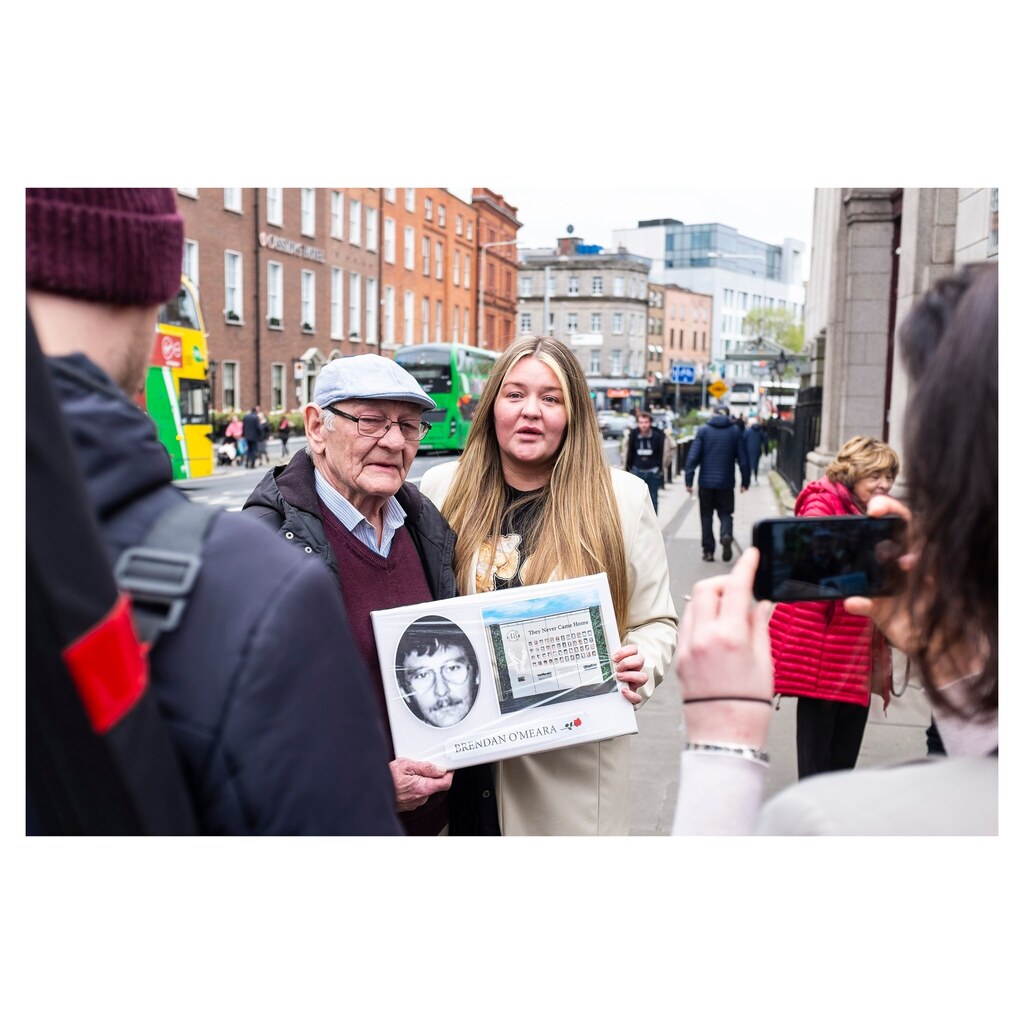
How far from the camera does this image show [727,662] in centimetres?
117

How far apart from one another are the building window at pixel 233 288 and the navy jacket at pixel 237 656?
110 feet

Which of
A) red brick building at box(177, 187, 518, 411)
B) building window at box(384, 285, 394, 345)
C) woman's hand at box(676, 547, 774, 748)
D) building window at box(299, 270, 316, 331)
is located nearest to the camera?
woman's hand at box(676, 547, 774, 748)

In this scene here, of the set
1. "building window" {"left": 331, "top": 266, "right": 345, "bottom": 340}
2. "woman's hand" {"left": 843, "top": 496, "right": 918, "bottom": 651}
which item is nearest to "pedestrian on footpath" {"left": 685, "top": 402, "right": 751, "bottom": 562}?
"woman's hand" {"left": 843, "top": 496, "right": 918, "bottom": 651}

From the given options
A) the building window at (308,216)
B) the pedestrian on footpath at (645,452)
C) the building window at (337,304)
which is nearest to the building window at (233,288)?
the building window at (308,216)

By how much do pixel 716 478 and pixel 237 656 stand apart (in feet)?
36.0

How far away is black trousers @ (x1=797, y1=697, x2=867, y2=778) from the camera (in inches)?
161

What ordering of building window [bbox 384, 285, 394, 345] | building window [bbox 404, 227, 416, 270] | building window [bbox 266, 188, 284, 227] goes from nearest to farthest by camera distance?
building window [bbox 266, 188, 284, 227], building window [bbox 384, 285, 394, 345], building window [bbox 404, 227, 416, 270]

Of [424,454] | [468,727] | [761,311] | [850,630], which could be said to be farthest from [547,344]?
[761,311]

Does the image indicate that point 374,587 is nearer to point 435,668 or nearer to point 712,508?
point 435,668

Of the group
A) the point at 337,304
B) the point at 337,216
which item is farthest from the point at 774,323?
the point at 337,304

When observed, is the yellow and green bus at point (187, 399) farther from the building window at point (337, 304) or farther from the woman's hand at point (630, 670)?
the building window at point (337, 304)

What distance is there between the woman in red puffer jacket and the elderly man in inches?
74.3

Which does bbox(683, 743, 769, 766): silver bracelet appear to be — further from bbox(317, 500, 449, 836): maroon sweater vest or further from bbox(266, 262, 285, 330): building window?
bbox(266, 262, 285, 330): building window

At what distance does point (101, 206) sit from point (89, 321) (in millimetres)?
123
